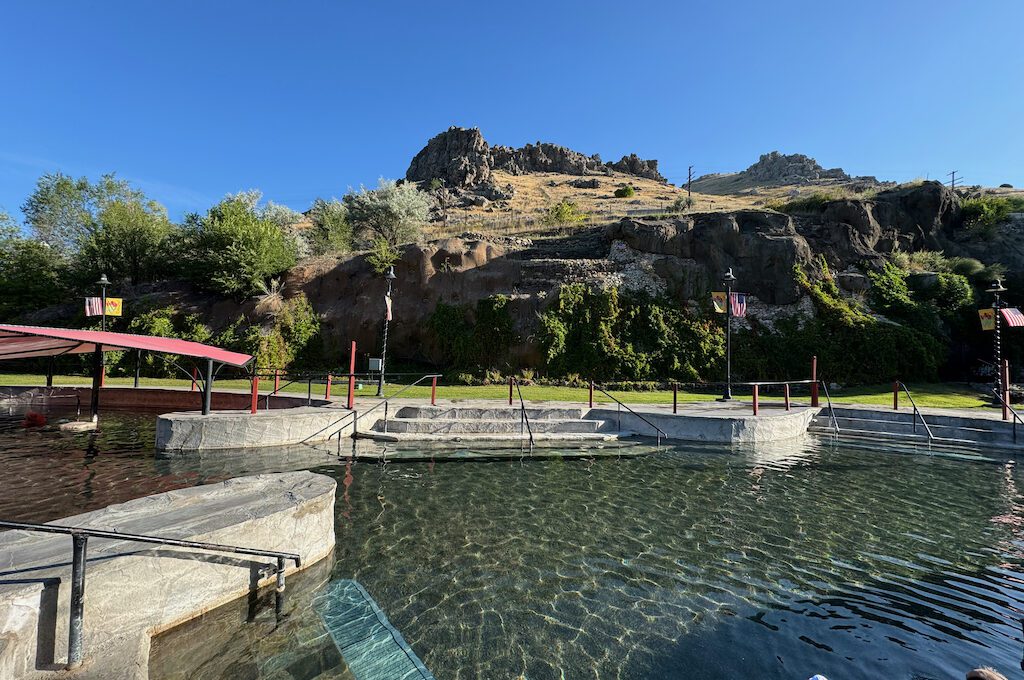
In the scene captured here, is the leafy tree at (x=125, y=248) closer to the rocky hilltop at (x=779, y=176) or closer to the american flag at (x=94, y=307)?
the american flag at (x=94, y=307)

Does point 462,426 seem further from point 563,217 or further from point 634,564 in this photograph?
point 563,217


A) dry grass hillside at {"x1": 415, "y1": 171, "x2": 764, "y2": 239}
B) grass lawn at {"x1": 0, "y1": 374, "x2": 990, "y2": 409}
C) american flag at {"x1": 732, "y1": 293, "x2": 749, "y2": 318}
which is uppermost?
dry grass hillside at {"x1": 415, "y1": 171, "x2": 764, "y2": 239}

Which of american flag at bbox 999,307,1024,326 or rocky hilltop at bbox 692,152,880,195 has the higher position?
rocky hilltop at bbox 692,152,880,195

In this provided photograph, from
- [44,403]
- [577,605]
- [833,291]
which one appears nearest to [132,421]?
[44,403]

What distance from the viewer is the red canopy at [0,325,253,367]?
8113 millimetres

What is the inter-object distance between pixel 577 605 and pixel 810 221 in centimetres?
3397

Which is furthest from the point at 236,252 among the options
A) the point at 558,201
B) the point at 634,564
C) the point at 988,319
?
the point at 558,201

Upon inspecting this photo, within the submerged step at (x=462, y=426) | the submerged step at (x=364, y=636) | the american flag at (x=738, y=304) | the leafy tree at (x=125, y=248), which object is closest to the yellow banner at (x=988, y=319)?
the american flag at (x=738, y=304)

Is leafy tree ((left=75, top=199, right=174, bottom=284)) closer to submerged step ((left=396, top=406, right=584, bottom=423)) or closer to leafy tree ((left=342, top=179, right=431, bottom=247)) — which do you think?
leafy tree ((left=342, top=179, right=431, bottom=247))

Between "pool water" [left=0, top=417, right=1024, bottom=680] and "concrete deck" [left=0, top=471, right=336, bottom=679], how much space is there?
12.1 inches

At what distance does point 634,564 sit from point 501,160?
87.8m

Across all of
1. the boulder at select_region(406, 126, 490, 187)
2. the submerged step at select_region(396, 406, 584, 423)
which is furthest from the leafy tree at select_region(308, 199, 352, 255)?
the boulder at select_region(406, 126, 490, 187)

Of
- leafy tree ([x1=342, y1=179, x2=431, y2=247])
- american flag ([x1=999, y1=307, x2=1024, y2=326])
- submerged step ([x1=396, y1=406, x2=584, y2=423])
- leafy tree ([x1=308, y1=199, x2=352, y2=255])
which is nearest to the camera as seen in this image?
submerged step ([x1=396, y1=406, x2=584, y2=423])

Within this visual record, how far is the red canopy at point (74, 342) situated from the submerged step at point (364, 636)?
7137mm
